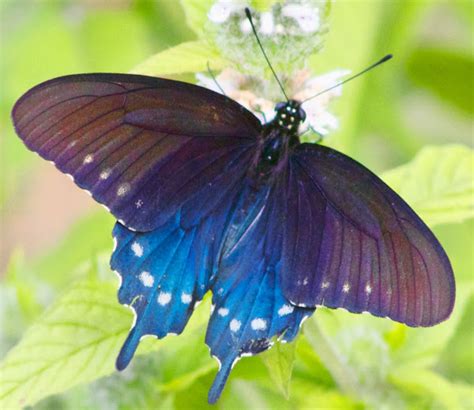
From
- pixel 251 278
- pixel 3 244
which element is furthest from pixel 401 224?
pixel 3 244

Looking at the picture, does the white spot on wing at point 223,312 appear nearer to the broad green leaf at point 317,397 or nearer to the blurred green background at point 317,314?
the blurred green background at point 317,314

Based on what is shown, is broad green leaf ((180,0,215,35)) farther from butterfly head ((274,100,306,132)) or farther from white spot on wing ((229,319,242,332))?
white spot on wing ((229,319,242,332))

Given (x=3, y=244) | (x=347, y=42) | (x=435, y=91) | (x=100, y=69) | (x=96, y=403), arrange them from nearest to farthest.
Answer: (x=96, y=403) < (x=347, y=42) < (x=100, y=69) < (x=435, y=91) < (x=3, y=244)

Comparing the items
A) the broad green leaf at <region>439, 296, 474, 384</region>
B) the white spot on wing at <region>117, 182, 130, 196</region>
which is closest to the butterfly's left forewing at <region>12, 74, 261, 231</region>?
the white spot on wing at <region>117, 182, 130, 196</region>

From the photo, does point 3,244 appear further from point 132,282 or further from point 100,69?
point 132,282

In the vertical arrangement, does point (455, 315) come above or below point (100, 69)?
below

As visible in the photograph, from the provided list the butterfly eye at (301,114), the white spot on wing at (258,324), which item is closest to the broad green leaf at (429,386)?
the white spot on wing at (258,324)

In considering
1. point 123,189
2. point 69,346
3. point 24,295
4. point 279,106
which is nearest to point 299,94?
point 279,106
